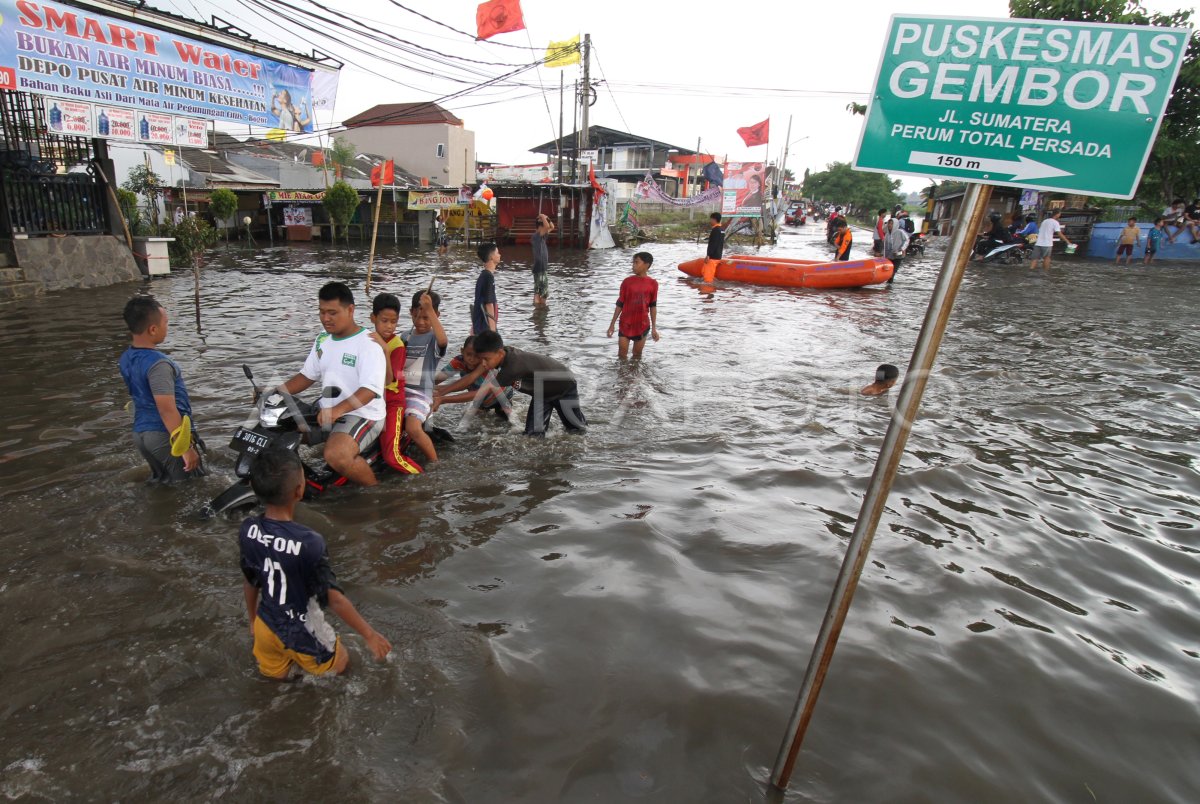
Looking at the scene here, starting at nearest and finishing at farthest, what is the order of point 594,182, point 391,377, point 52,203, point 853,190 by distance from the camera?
point 391,377
point 52,203
point 594,182
point 853,190

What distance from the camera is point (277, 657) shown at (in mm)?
2848

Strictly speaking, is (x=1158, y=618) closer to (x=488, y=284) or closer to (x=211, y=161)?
(x=488, y=284)

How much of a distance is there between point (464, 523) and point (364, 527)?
0.67 m

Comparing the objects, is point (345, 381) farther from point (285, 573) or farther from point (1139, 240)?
point (1139, 240)

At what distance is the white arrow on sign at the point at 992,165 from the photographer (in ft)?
6.44

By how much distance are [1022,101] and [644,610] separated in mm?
2836

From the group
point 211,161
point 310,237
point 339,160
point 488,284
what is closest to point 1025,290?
point 488,284

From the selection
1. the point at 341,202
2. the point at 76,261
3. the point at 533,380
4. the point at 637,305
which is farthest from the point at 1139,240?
the point at 341,202

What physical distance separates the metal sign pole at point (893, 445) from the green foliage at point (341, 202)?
30465mm

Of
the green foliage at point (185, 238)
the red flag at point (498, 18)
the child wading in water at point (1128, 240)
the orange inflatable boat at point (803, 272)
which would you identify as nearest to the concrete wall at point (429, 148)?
the red flag at point (498, 18)

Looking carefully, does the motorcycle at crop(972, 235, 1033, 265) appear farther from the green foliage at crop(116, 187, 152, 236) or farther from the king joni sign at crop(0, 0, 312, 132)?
the green foliage at crop(116, 187, 152, 236)

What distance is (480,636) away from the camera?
3361 mm

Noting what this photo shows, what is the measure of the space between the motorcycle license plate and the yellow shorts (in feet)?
5.96

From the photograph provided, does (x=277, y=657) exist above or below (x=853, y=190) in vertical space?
below
